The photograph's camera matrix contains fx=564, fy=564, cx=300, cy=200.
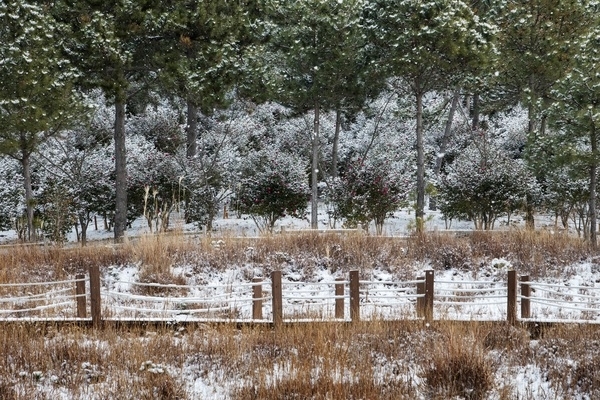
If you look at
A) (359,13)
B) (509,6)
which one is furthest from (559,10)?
(359,13)

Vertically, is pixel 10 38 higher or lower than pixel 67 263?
higher

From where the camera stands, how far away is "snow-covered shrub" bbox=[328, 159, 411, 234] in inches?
510

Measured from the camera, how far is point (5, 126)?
10.4 metres

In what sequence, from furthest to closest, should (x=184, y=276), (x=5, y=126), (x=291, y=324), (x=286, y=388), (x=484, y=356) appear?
(x=5, y=126)
(x=184, y=276)
(x=291, y=324)
(x=484, y=356)
(x=286, y=388)

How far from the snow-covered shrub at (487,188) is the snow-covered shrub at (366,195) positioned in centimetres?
136

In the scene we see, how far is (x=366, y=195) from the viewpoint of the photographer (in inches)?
511

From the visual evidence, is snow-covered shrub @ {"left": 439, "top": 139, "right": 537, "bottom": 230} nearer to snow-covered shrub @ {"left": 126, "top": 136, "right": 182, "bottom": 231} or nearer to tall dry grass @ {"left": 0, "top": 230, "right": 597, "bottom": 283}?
tall dry grass @ {"left": 0, "top": 230, "right": 597, "bottom": 283}

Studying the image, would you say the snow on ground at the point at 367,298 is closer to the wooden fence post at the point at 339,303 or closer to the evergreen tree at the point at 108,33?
the wooden fence post at the point at 339,303

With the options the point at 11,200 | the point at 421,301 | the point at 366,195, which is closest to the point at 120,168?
the point at 11,200

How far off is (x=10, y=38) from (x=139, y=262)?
17.7ft

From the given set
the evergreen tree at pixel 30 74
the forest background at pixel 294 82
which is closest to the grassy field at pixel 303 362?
the forest background at pixel 294 82

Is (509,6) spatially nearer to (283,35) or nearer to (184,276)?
(283,35)

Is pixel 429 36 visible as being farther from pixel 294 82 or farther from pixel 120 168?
pixel 120 168

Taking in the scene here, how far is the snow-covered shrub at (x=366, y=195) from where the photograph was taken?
13.0 metres
